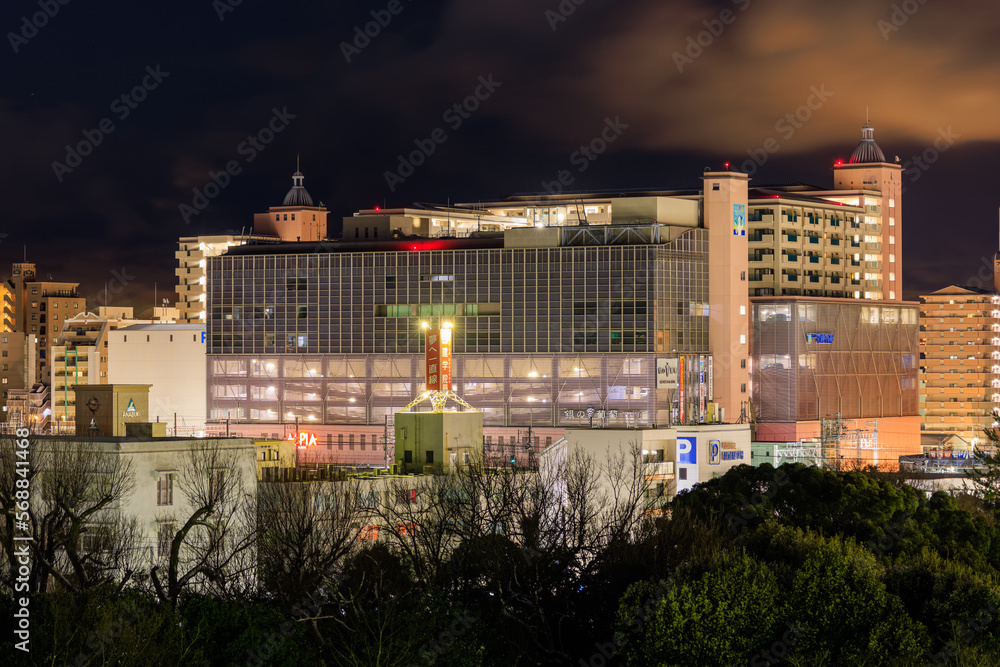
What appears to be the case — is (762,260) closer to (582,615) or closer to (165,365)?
(165,365)

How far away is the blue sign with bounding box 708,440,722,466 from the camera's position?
138375 mm

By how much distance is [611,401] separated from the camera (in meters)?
154

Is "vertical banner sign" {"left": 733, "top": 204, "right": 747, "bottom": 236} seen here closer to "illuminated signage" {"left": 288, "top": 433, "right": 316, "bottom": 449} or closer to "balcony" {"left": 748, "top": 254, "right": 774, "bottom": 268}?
"balcony" {"left": 748, "top": 254, "right": 774, "bottom": 268}

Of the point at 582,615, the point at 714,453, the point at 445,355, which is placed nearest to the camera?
the point at 582,615

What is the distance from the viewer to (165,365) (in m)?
190

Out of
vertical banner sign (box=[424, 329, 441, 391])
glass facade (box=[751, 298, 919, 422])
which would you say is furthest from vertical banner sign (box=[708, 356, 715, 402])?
vertical banner sign (box=[424, 329, 441, 391])

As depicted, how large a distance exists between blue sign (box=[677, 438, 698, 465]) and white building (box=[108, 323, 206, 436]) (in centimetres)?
7048

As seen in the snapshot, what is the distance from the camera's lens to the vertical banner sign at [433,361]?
467 feet

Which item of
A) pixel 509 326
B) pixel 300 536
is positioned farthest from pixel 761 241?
pixel 300 536

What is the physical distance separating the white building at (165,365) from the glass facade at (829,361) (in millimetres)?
69329

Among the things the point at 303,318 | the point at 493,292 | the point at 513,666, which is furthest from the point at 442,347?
the point at 513,666

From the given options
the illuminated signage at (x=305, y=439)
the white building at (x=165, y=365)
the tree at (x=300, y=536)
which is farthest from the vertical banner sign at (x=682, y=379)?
the tree at (x=300, y=536)

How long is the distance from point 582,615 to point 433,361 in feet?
290

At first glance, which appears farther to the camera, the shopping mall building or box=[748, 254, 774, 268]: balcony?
box=[748, 254, 774, 268]: balcony
